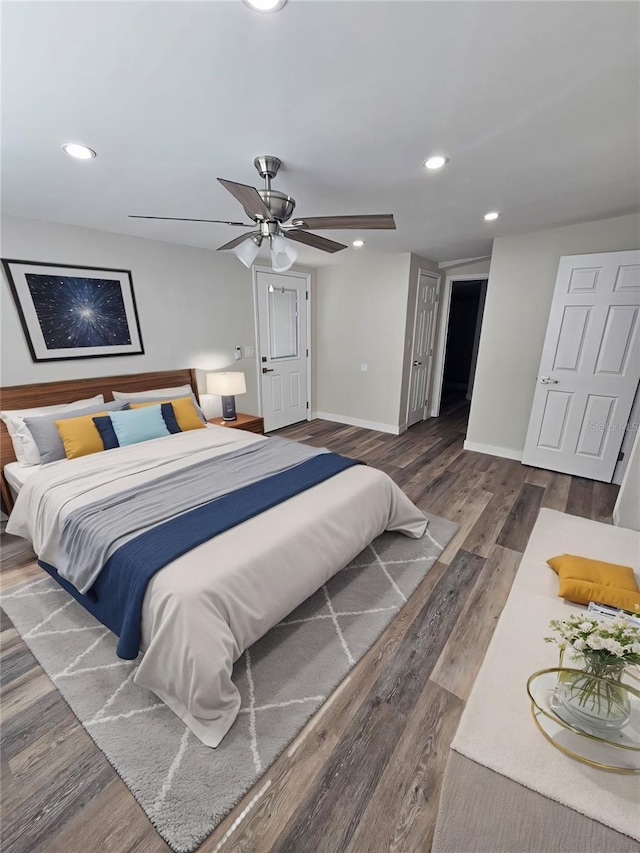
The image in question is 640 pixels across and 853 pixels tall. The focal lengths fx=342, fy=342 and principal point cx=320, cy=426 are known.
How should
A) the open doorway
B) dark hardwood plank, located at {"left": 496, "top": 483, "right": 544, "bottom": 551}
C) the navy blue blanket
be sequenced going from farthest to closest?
the open doorway → dark hardwood plank, located at {"left": 496, "top": 483, "right": 544, "bottom": 551} → the navy blue blanket

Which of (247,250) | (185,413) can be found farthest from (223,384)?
(247,250)

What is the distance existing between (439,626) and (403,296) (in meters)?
3.87

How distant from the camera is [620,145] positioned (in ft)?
5.75

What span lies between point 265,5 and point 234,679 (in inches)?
98.1

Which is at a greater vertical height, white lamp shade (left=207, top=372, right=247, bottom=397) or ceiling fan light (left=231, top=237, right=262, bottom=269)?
ceiling fan light (left=231, top=237, right=262, bottom=269)

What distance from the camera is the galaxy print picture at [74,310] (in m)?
2.69

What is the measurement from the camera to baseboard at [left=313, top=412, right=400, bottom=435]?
16.6ft

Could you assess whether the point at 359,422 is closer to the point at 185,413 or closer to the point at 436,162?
the point at 185,413

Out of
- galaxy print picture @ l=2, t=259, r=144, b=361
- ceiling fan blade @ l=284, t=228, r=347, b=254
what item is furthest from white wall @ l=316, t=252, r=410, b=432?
galaxy print picture @ l=2, t=259, r=144, b=361

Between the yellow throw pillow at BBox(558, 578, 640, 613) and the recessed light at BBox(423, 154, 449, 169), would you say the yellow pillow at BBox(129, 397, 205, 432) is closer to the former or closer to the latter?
the recessed light at BBox(423, 154, 449, 169)

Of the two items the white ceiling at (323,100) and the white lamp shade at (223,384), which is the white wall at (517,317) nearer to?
the white ceiling at (323,100)

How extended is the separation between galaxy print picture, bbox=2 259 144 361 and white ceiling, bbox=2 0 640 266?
21.7 inches

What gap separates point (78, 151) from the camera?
1752mm

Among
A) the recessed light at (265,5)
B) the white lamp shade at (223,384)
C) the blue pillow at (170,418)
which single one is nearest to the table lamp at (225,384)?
the white lamp shade at (223,384)
